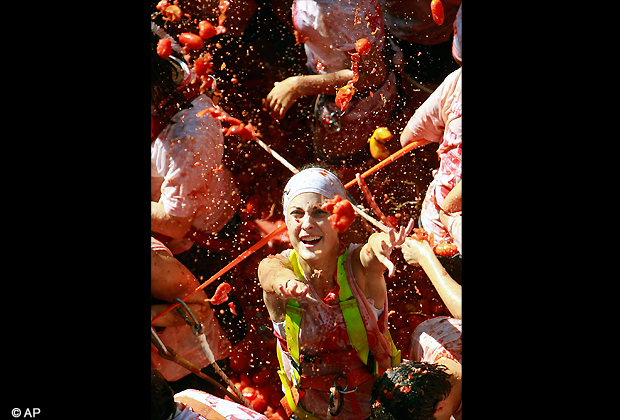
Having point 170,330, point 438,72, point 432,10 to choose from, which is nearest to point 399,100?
point 438,72

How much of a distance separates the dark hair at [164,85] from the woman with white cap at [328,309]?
0.46 metres

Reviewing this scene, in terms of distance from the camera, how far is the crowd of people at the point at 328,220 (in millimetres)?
1804

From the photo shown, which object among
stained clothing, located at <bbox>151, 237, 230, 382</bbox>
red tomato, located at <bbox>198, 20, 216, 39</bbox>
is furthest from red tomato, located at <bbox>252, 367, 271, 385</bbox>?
red tomato, located at <bbox>198, 20, 216, 39</bbox>

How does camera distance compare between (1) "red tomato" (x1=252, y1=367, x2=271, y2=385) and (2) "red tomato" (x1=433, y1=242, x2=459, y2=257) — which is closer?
(2) "red tomato" (x1=433, y1=242, x2=459, y2=257)

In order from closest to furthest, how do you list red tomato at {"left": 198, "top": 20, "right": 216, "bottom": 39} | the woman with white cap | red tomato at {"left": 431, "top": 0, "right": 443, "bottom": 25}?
the woman with white cap, red tomato at {"left": 431, "top": 0, "right": 443, "bottom": 25}, red tomato at {"left": 198, "top": 20, "right": 216, "bottom": 39}

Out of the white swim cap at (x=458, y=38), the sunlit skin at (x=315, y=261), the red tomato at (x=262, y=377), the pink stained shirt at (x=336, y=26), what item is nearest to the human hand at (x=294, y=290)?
the sunlit skin at (x=315, y=261)

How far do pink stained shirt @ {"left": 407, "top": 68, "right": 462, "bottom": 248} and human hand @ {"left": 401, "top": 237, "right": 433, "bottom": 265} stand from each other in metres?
0.07

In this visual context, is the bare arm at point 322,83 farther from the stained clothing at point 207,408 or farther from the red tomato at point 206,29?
the stained clothing at point 207,408

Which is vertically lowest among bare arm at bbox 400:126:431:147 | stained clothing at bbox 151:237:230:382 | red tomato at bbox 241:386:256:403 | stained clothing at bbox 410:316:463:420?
red tomato at bbox 241:386:256:403

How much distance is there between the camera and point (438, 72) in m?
1.96

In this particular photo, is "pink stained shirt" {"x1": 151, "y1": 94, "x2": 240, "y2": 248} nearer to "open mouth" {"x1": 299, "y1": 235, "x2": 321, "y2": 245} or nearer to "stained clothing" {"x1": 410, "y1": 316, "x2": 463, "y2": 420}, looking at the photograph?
"open mouth" {"x1": 299, "y1": 235, "x2": 321, "y2": 245}

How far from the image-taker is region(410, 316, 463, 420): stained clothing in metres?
1.83

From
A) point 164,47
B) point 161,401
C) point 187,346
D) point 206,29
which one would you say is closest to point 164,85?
point 164,47

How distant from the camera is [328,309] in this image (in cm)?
184
